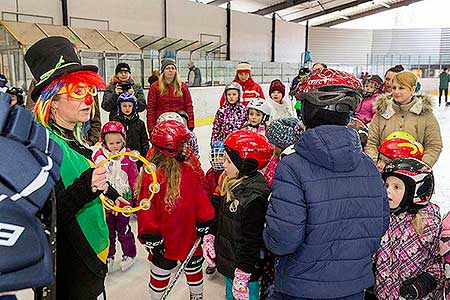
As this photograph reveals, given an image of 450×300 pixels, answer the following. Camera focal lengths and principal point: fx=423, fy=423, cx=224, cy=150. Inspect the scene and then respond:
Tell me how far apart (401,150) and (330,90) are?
1.04 m

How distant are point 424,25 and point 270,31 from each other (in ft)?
32.7

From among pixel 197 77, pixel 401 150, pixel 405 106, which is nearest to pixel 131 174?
pixel 401 150

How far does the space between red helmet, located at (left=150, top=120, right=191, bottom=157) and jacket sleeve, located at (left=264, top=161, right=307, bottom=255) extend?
90 centimetres

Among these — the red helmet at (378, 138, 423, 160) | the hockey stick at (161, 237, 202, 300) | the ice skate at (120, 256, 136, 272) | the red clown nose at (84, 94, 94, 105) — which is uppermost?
the red clown nose at (84, 94, 94, 105)

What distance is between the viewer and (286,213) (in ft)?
4.62

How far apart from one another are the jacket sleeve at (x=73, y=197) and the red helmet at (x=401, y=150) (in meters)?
1.65

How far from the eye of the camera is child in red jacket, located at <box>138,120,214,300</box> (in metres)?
2.20

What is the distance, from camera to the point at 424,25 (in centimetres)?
2325

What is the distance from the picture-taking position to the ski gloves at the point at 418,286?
1.71 meters

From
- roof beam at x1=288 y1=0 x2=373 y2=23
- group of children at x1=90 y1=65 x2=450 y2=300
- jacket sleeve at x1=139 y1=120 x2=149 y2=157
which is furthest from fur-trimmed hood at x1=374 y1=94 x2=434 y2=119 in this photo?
roof beam at x1=288 y1=0 x2=373 y2=23

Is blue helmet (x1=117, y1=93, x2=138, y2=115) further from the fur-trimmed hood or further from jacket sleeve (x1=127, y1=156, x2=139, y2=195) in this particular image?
the fur-trimmed hood

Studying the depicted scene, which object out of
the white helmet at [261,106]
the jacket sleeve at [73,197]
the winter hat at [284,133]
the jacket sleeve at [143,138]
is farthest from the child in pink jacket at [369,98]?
the jacket sleeve at [73,197]

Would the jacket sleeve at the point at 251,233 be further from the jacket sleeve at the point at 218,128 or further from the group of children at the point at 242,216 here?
the jacket sleeve at the point at 218,128

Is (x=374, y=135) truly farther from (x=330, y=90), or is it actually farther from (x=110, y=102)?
(x=110, y=102)
